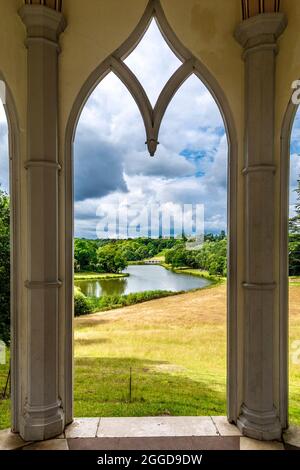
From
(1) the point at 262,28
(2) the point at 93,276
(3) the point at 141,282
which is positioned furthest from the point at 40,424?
(1) the point at 262,28

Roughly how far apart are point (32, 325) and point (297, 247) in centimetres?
178

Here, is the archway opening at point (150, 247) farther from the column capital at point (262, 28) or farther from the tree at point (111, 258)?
the column capital at point (262, 28)

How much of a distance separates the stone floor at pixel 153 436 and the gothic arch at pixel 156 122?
132mm

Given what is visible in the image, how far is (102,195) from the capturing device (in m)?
2.16

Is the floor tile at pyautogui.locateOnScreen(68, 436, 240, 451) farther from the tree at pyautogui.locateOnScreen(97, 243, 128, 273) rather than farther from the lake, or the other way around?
the tree at pyautogui.locateOnScreen(97, 243, 128, 273)

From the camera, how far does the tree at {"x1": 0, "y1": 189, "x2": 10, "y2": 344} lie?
2102mm

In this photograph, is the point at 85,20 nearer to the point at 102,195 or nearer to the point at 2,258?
the point at 102,195

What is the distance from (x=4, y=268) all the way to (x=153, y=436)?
1.41 m

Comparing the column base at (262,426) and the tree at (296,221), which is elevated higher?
the tree at (296,221)

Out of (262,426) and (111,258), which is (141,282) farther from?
(262,426)

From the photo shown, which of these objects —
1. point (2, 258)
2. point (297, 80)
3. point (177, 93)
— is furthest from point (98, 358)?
point (297, 80)

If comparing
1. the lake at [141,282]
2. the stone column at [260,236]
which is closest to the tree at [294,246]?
the stone column at [260,236]

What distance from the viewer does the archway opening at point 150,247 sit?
216cm

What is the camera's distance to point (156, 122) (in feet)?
7.04
